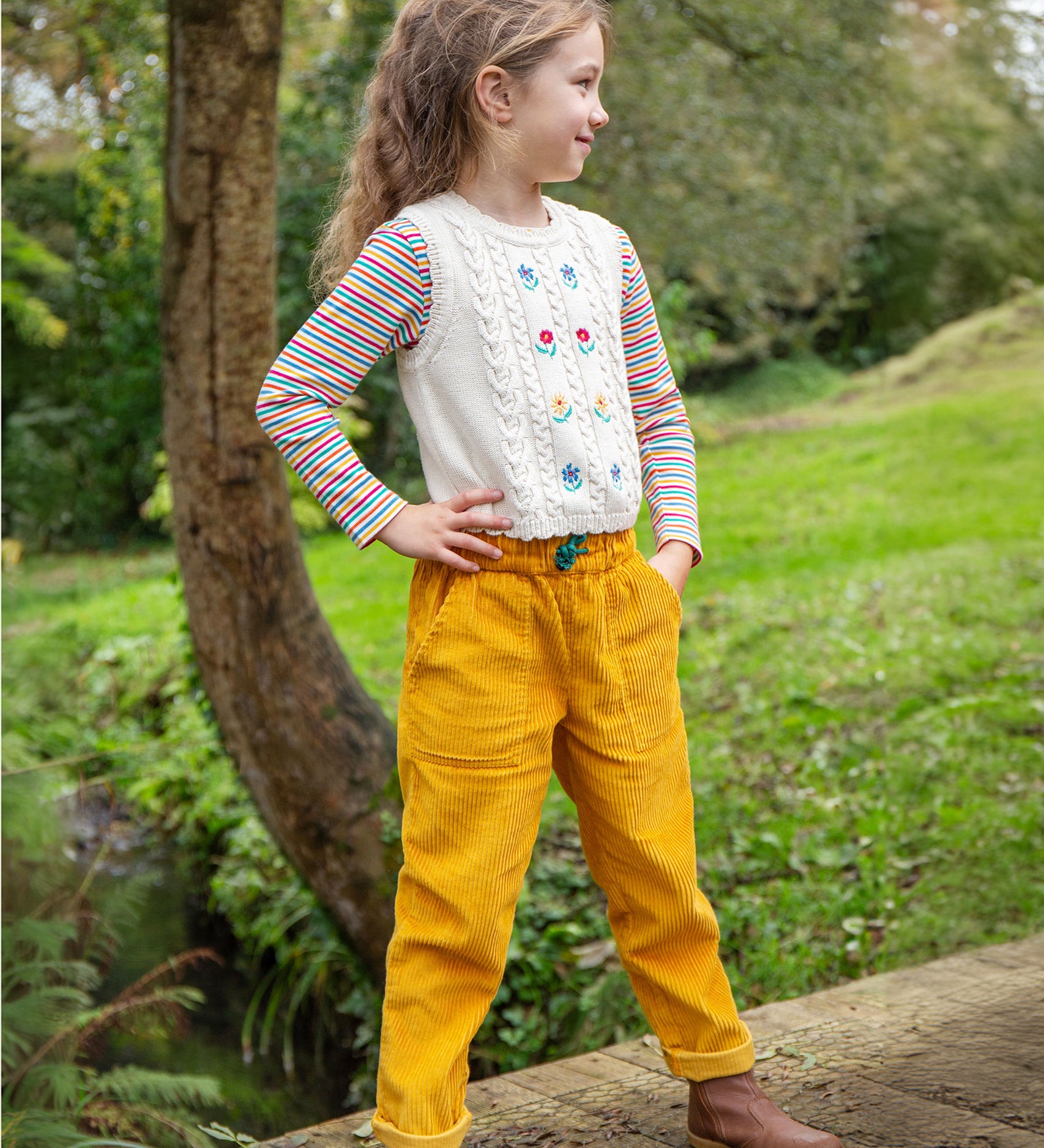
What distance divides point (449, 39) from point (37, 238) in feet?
8.15

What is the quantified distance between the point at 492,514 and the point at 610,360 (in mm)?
271

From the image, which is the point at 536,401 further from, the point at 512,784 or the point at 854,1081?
the point at 854,1081

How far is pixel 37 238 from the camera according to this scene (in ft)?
11.4

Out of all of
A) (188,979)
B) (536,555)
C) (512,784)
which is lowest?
(188,979)

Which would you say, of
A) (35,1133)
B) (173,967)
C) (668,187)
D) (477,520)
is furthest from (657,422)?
(668,187)

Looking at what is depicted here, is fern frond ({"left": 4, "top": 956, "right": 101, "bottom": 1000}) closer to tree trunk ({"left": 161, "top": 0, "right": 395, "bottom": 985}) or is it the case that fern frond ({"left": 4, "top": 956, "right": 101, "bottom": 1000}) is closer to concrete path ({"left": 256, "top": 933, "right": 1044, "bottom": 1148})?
tree trunk ({"left": 161, "top": 0, "right": 395, "bottom": 985})

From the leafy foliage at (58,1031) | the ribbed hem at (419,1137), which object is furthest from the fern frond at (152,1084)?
the ribbed hem at (419,1137)

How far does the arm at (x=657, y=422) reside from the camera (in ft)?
5.16

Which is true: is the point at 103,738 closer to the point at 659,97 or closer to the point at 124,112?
the point at 124,112

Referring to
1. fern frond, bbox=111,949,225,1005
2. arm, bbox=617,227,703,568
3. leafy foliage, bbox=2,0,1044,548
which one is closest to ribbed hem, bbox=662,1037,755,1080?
arm, bbox=617,227,703,568

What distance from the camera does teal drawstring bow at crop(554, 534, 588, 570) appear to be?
4.61ft

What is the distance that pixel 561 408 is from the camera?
1.41 meters

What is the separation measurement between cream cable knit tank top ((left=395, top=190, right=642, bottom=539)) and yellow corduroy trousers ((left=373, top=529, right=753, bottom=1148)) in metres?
0.06

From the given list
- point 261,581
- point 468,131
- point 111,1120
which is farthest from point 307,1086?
point 468,131
